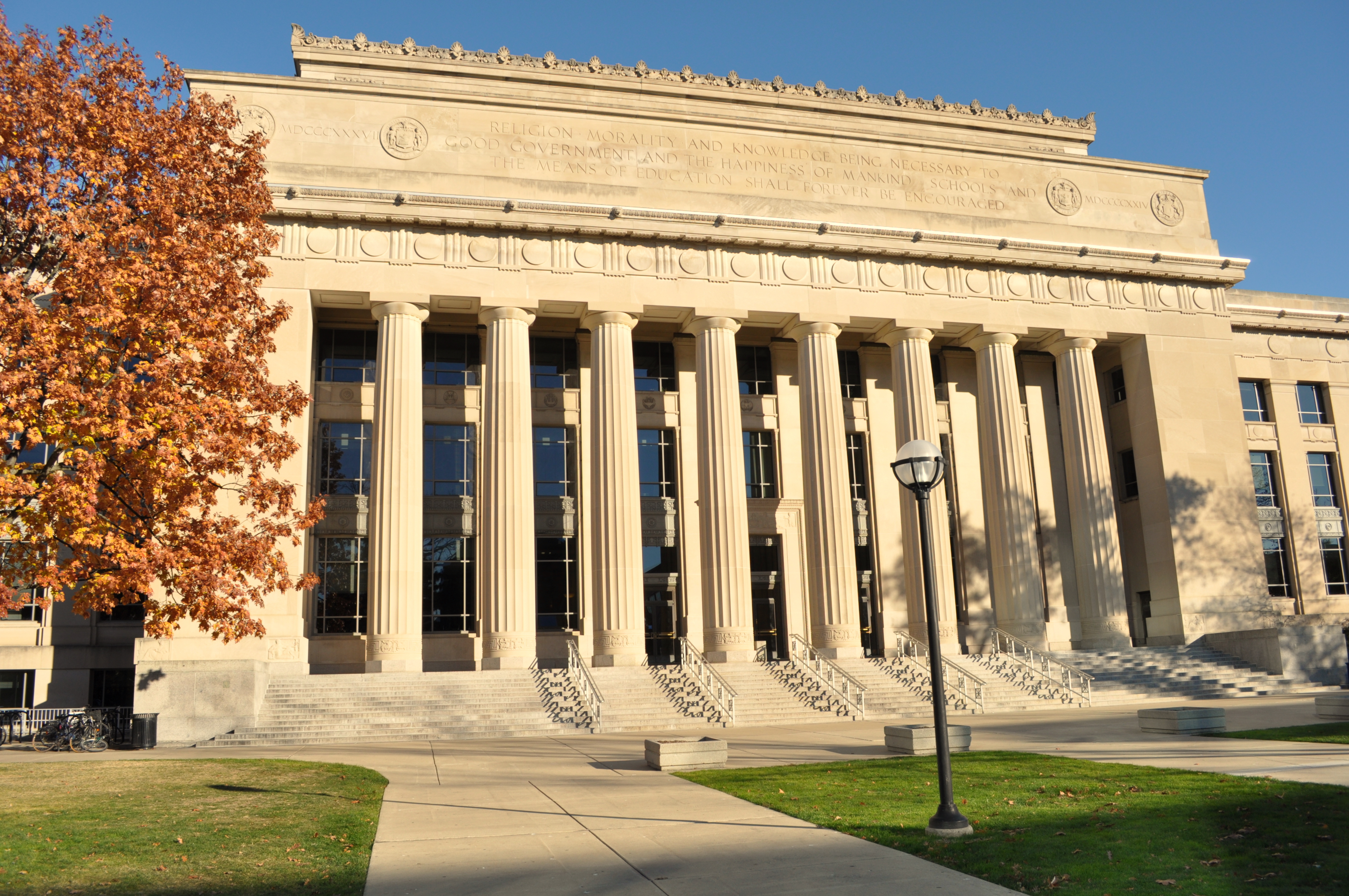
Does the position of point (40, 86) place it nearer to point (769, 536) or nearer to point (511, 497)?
point (511, 497)

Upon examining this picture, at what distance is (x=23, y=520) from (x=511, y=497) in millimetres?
18024

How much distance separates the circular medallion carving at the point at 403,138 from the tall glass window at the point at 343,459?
960cm

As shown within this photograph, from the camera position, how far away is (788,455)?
39281mm

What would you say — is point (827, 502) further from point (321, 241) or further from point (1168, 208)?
point (1168, 208)

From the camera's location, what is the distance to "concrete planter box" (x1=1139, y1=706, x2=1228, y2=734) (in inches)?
785

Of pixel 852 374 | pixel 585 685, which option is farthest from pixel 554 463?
pixel 852 374

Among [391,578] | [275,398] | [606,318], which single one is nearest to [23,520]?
[275,398]

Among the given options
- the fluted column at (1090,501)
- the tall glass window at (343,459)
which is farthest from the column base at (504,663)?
the fluted column at (1090,501)

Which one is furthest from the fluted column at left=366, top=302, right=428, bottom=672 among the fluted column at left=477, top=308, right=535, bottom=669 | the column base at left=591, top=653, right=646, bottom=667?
the column base at left=591, top=653, right=646, bottom=667

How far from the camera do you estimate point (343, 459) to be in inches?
1417

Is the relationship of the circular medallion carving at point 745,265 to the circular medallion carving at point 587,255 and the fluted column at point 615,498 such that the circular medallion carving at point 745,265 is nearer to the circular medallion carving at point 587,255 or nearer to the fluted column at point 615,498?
the fluted column at point 615,498

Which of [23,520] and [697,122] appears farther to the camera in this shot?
[697,122]

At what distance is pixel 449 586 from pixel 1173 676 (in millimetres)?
24471

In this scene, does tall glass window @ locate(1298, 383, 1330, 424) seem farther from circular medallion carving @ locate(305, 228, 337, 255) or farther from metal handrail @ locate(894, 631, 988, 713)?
circular medallion carving @ locate(305, 228, 337, 255)
